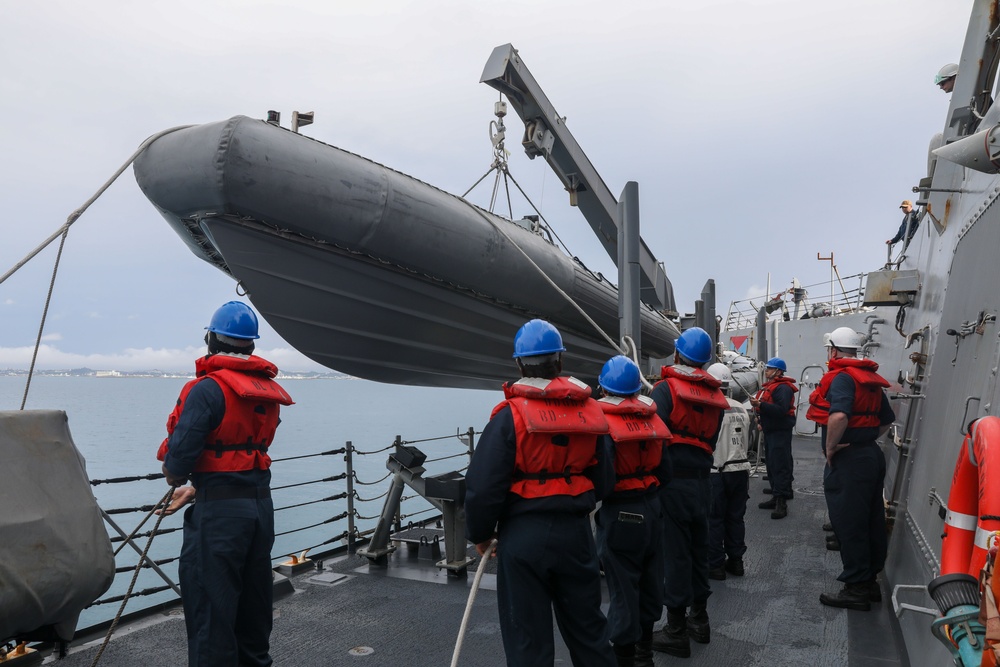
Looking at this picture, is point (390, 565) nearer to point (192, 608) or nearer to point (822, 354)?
point (192, 608)

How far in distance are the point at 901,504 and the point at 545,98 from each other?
351 centimetres

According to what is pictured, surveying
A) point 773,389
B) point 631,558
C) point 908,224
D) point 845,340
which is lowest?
point 631,558

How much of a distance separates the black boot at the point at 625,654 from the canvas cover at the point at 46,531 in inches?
77.6

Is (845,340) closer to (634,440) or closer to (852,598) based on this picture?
(852,598)

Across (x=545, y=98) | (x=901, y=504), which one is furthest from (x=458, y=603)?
(x=545, y=98)

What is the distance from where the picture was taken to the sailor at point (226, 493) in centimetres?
238

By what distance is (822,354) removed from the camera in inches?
533

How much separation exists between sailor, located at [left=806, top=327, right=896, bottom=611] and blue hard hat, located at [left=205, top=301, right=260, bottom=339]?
2899 mm

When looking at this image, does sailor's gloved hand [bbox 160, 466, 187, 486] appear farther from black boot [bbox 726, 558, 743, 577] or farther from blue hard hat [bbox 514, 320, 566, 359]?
black boot [bbox 726, 558, 743, 577]

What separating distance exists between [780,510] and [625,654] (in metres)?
3.83

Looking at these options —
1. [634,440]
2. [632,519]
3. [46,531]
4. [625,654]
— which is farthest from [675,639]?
[46,531]

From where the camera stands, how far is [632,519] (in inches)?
105

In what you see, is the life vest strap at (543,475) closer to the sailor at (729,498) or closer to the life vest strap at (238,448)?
the life vest strap at (238,448)

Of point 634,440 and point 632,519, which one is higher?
point 634,440
